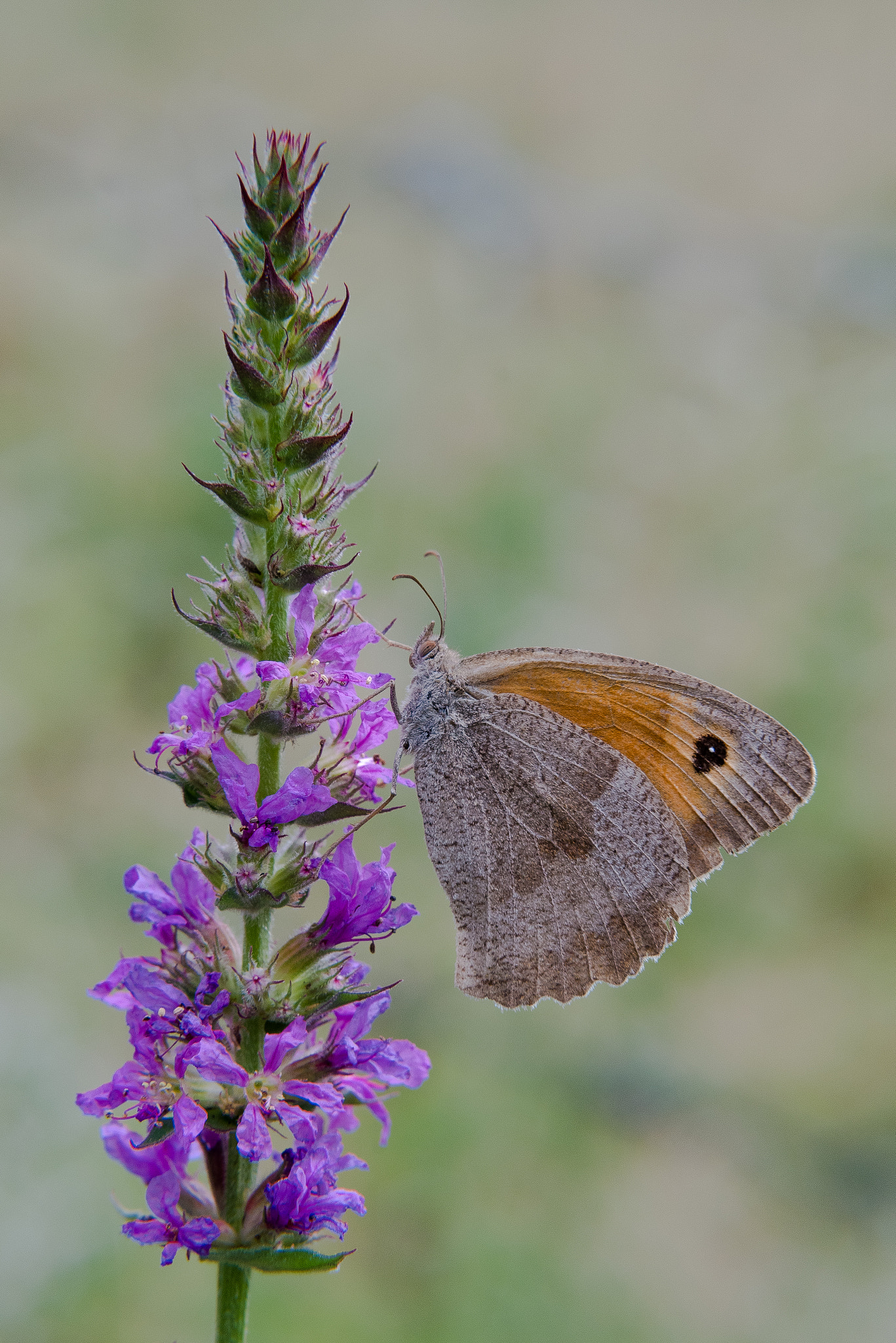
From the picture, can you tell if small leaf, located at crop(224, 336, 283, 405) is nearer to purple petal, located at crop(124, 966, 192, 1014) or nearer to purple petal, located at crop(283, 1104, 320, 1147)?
purple petal, located at crop(124, 966, 192, 1014)

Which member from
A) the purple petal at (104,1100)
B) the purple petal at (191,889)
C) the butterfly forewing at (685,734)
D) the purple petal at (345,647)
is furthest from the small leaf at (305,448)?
the purple petal at (104,1100)

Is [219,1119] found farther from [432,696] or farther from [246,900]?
[432,696]

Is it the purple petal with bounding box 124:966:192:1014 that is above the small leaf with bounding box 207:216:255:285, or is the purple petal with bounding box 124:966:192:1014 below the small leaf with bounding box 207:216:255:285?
below

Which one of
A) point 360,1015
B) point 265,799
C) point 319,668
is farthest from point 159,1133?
point 319,668

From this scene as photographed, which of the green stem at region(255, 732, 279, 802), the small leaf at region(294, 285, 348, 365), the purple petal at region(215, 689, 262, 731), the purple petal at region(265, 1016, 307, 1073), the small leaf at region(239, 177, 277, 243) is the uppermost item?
the small leaf at region(239, 177, 277, 243)

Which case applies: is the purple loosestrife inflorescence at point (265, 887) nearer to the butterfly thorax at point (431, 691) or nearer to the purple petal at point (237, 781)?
the purple petal at point (237, 781)

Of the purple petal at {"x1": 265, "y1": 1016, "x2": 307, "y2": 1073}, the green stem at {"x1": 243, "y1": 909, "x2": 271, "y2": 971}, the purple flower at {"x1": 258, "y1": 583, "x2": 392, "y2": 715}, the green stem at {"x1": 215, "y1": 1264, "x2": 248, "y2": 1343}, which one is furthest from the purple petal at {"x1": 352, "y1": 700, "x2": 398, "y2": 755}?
the green stem at {"x1": 215, "y1": 1264, "x2": 248, "y2": 1343}
